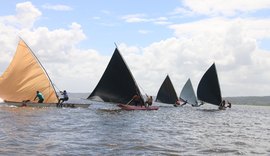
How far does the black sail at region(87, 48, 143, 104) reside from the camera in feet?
176

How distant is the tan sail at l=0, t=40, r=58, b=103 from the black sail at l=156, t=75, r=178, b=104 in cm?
3921

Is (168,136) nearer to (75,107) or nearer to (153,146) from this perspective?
(153,146)

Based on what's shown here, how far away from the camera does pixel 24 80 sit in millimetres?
53750

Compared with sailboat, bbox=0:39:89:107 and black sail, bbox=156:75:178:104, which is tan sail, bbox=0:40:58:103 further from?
black sail, bbox=156:75:178:104

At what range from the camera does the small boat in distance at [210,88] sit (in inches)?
3095

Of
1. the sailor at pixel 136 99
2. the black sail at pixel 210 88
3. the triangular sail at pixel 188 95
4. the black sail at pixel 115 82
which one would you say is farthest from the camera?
the triangular sail at pixel 188 95

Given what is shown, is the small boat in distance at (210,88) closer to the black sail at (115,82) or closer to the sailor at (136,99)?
the sailor at (136,99)

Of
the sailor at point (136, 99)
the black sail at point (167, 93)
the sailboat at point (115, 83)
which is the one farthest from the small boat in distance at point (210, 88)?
the sailboat at point (115, 83)

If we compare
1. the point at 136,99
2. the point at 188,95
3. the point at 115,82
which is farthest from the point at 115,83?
the point at 188,95

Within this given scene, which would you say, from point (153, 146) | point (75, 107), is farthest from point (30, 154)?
point (75, 107)

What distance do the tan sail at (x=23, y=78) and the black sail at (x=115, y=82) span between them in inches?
268

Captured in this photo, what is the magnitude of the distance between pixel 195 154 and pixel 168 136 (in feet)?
26.2

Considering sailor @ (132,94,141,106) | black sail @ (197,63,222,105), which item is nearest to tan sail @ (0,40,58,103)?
sailor @ (132,94,141,106)

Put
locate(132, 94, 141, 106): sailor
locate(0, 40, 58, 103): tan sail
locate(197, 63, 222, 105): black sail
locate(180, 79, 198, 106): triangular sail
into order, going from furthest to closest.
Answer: locate(180, 79, 198, 106): triangular sail, locate(197, 63, 222, 105): black sail, locate(132, 94, 141, 106): sailor, locate(0, 40, 58, 103): tan sail
